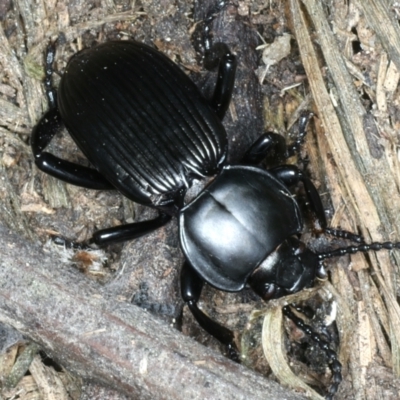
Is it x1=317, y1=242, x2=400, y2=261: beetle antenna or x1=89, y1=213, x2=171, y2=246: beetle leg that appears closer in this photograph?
x1=317, y1=242, x2=400, y2=261: beetle antenna

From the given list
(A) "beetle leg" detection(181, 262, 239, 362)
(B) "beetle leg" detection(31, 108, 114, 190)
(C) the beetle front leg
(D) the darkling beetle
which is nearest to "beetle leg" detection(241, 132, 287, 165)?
(D) the darkling beetle

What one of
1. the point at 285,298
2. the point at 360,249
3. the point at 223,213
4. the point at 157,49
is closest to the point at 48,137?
the point at 157,49

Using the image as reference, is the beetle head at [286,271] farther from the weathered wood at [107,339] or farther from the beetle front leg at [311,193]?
the weathered wood at [107,339]

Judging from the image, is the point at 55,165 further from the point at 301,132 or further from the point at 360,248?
the point at 360,248

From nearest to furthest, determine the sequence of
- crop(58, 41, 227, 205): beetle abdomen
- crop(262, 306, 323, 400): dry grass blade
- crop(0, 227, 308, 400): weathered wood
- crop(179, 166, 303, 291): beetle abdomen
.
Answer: crop(0, 227, 308, 400): weathered wood → crop(262, 306, 323, 400): dry grass blade → crop(179, 166, 303, 291): beetle abdomen → crop(58, 41, 227, 205): beetle abdomen

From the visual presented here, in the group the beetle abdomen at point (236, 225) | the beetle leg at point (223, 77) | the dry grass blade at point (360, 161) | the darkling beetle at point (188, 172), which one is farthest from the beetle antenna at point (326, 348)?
the beetle leg at point (223, 77)

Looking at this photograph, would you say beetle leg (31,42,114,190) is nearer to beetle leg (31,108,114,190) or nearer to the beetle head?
beetle leg (31,108,114,190)

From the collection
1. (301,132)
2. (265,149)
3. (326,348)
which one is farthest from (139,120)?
(326,348)

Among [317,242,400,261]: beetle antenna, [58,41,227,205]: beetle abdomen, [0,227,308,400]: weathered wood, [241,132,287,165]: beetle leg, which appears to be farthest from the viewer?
[241,132,287,165]: beetle leg
